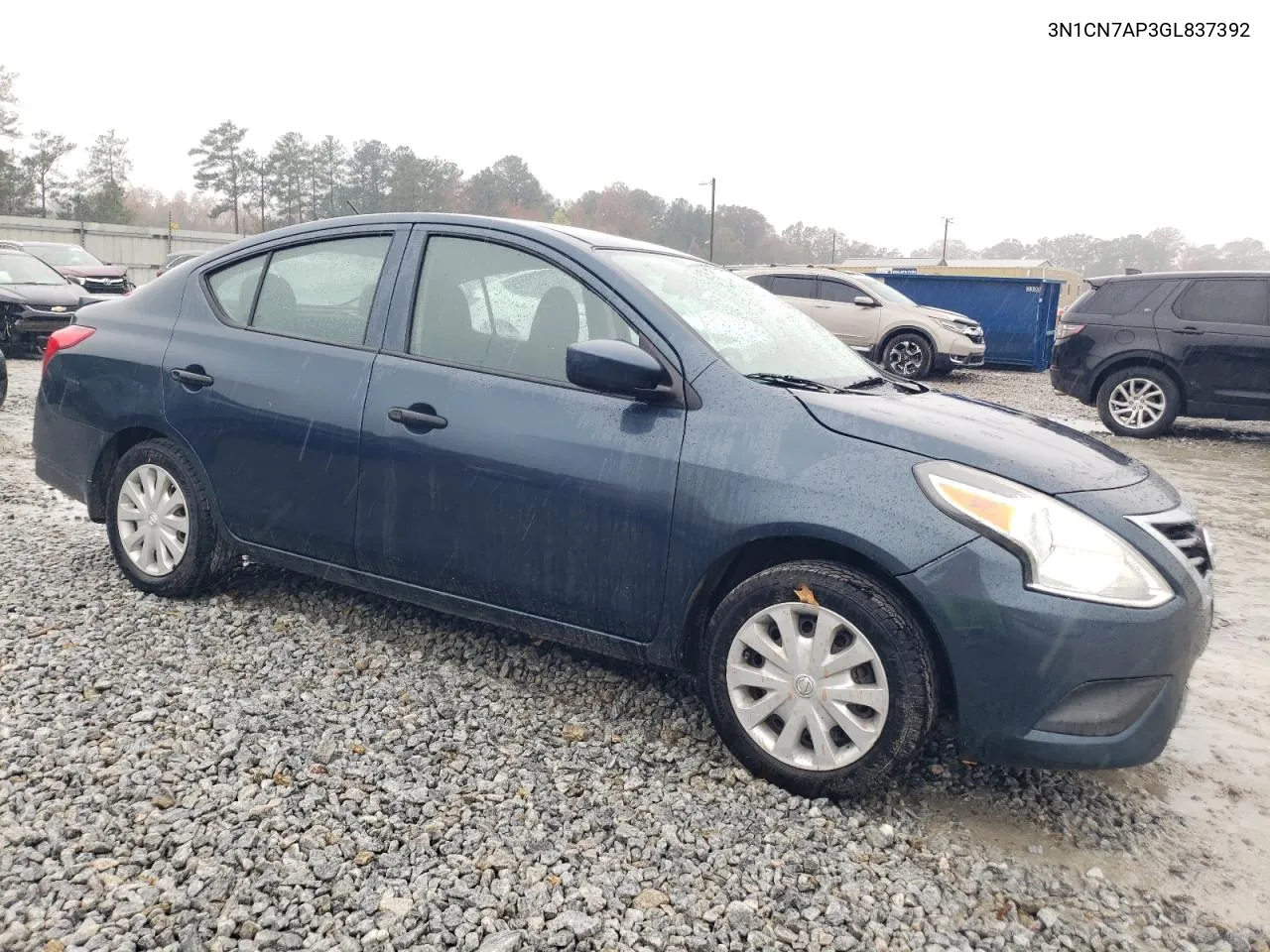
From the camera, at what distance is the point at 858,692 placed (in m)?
2.71

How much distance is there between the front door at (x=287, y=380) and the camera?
3.59 metres

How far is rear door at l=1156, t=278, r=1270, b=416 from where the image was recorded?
958 centimetres

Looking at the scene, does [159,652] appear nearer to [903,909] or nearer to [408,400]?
[408,400]

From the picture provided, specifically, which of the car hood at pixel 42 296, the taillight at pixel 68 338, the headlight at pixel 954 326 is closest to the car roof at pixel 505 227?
the taillight at pixel 68 338

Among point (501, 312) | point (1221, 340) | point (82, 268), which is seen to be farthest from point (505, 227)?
point (82, 268)

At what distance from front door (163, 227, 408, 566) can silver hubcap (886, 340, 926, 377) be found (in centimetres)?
1292

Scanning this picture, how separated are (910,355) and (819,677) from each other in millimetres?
13737

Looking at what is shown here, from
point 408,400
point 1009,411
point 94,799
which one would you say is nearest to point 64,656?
point 94,799

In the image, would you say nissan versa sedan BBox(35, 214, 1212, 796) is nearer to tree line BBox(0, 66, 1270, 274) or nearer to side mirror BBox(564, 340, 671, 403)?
side mirror BBox(564, 340, 671, 403)

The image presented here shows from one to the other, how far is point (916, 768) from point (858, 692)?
0.59 meters

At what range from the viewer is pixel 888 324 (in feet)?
51.5

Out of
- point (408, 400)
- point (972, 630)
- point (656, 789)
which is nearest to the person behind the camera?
point (972, 630)

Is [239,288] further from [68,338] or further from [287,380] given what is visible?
[68,338]

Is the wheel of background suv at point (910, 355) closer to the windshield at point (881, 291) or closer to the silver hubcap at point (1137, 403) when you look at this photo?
the windshield at point (881, 291)
